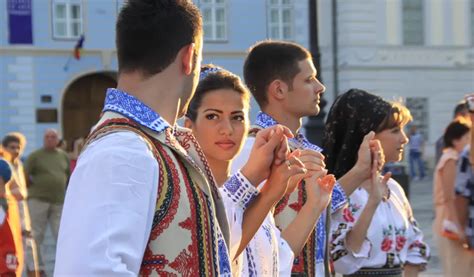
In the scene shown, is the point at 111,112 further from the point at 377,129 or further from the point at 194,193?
the point at 377,129

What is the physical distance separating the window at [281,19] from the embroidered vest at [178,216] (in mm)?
26559

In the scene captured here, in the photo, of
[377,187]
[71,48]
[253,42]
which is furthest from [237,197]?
[253,42]

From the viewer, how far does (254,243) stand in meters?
3.37

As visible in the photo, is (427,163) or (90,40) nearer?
(90,40)

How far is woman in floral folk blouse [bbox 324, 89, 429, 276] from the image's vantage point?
5.02m

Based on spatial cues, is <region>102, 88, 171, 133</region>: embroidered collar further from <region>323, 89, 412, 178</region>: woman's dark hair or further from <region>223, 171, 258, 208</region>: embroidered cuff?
<region>323, 89, 412, 178</region>: woman's dark hair

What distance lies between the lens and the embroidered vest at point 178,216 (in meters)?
2.38

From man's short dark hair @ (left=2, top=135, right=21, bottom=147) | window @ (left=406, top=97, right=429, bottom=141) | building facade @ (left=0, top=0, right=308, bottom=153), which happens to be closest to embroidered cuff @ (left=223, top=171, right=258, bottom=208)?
man's short dark hair @ (left=2, top=135, right=21, bottom=147)

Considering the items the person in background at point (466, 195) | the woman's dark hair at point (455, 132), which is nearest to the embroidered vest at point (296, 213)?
the person in background at point (466, 195)

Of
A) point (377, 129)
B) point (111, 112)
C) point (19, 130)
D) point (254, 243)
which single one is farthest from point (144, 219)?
point (19, 130)

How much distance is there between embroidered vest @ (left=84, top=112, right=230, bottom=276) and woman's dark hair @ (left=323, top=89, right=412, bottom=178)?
Answer: 250 cm

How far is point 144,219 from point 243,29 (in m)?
26.2

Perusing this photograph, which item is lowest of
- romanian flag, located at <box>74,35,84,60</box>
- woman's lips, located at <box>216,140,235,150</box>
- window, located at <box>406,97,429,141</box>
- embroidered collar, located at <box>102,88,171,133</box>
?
window, located at <box>406,97,429,141</box>

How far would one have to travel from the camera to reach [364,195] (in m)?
5.22
